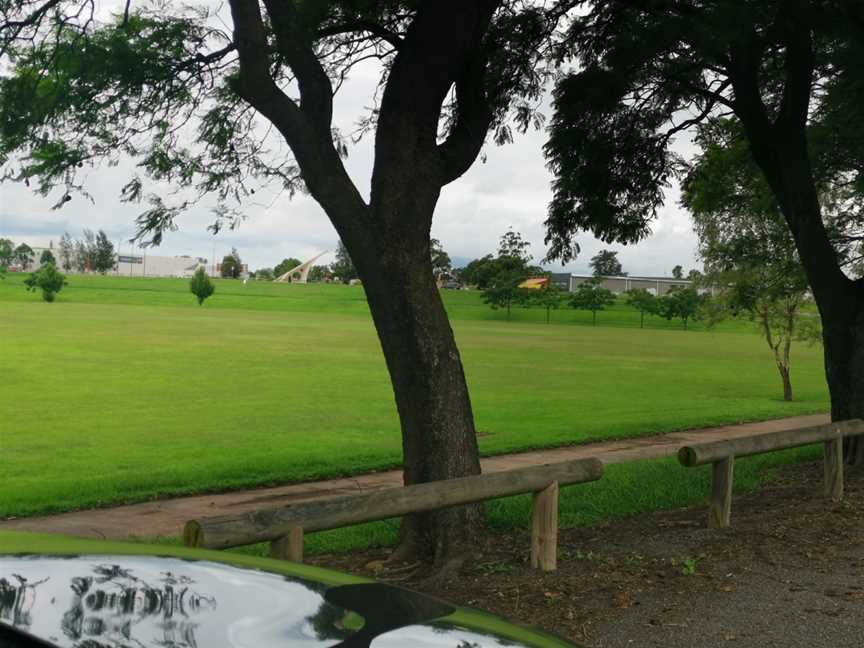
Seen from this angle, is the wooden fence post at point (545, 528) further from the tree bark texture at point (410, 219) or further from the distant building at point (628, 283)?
the distant building at point (628, 283)

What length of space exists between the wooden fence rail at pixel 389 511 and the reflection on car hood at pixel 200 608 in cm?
278

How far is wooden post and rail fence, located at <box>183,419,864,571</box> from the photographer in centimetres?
510

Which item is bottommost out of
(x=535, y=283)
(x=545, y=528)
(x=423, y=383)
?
(x=545, y=528)

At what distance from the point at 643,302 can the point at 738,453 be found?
299ft

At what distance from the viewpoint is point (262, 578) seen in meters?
2.30

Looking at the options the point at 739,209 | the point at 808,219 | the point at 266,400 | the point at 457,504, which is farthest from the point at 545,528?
the point at 266,400

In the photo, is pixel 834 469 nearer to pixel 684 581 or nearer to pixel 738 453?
pixel 738 453

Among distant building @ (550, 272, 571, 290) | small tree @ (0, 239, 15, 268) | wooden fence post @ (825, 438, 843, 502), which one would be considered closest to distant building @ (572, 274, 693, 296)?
distant building @ (550, 272, 571, 290)

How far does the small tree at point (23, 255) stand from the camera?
14562 cm

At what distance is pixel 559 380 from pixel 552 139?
68.4 feet

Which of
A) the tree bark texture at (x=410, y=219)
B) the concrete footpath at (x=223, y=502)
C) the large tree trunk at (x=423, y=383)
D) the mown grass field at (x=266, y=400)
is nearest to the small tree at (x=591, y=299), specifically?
the mown grass field at (x=266, y=400)

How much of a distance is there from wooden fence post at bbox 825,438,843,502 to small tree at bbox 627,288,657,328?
85588 millimetres

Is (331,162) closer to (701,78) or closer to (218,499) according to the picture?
(218,499)

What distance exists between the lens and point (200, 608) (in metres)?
1.98
